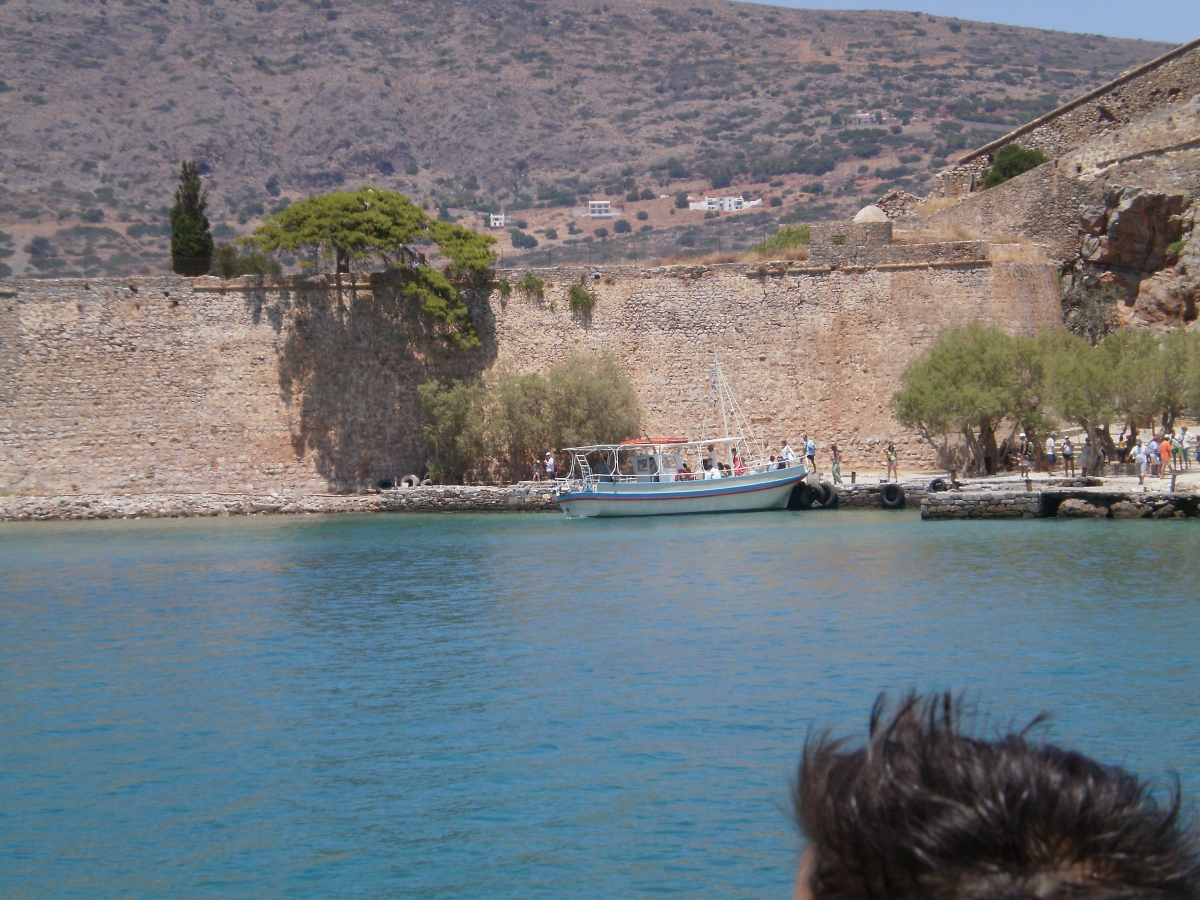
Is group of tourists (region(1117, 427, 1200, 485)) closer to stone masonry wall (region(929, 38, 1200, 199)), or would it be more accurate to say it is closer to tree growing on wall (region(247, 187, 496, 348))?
stone masonry wall (region(929, 38, 1200, 199))

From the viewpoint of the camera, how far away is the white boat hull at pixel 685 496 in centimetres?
2609

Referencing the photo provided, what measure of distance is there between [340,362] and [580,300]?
576 cm

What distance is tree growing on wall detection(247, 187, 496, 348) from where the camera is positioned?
90.4ft

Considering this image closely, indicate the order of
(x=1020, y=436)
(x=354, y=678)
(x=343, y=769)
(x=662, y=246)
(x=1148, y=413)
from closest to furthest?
1. (x=343, y=769)
2. (x=354, y=678)
3. (x=1148, y=413)
4. (x=1020, y=436)
5. (x=662, y=246)

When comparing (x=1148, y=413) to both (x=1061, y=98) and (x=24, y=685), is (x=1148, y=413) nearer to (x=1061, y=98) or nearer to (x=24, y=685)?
(x=24, y=685)

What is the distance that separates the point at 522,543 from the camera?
22.3 m

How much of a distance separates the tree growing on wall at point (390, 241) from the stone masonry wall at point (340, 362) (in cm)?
69

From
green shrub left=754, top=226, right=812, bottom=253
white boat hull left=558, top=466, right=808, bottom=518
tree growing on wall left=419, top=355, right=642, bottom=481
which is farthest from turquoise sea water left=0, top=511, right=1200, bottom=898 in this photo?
green shrub left=754, top=226, right=812, bottom=253

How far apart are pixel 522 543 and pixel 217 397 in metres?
10.5

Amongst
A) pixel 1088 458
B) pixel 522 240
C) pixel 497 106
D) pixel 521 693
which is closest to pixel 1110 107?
pixel 1088 458

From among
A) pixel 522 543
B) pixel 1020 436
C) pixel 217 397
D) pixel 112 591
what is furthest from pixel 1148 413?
pixel 217 397

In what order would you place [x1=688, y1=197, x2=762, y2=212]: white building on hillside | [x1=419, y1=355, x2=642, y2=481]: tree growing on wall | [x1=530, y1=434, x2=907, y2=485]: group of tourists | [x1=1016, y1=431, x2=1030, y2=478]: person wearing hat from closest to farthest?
[x1=1016, y1=431, x2=1030, y2=478]: person wearing hat
[x1=530, y1=434, x2=907, y2=485]: group of tourists
[x1=419, y1=355, x2=642, y2=481]: tree growing on wall
[x1=688, y1=197, x2=762, y2=212]: white building on hillside

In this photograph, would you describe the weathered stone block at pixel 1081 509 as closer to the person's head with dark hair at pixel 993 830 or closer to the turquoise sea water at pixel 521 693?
the turquoise sea water at pixel 521 693

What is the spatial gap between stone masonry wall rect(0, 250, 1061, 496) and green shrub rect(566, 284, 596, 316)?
0.63 ft
